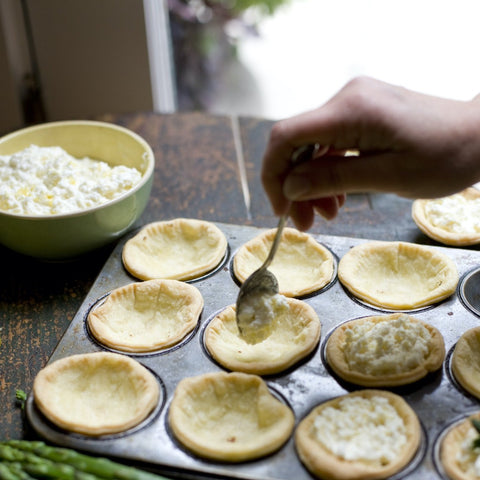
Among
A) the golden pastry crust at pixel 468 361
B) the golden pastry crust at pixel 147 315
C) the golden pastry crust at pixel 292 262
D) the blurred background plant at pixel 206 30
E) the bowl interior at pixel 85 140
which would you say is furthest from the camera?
the blurred background plant at pixel 206 30

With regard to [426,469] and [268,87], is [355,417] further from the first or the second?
[268,87]

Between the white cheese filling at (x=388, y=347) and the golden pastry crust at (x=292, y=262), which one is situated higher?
the white cheese filling at (x=388, y=347)

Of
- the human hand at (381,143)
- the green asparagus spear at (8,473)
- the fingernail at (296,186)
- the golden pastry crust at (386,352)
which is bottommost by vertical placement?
the green asparagus spear at (8,473)

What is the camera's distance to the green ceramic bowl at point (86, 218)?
11.2 ft

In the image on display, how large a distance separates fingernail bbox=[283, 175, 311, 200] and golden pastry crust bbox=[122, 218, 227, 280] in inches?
37.3

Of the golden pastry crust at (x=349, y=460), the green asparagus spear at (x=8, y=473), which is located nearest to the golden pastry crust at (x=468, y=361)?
the golden pastry crust at (x=349, y=460)

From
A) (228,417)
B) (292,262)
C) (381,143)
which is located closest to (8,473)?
(228,417)

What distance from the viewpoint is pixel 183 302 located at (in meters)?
3.23

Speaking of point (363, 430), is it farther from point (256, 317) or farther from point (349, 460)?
point (256, 317)

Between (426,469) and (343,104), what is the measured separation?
1.49 meters

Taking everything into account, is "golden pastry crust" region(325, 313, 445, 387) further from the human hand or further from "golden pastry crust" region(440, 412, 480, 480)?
the human hand

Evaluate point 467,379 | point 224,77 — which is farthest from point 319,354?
point 224,77

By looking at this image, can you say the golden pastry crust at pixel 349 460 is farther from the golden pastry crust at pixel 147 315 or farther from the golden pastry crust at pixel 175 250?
the golden pastry crust at pixel 175 250

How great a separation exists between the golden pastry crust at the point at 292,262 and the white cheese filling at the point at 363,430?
809mm
